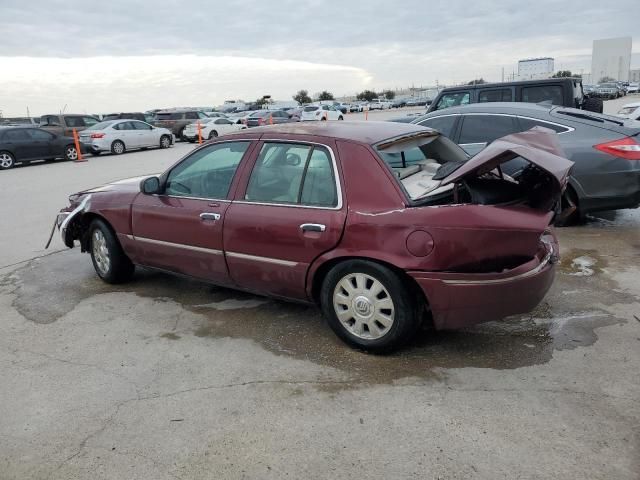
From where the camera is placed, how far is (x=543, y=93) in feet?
32.4

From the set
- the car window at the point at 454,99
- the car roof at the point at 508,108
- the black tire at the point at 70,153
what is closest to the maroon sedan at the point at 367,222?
Answer: the car roof at the point at 508,108

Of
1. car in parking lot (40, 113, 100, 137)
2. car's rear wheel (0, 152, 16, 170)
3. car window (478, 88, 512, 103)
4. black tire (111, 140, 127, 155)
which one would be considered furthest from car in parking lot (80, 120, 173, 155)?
car window (478, 88, 512, 103)

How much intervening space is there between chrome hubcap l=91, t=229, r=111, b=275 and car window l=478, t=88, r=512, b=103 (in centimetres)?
760

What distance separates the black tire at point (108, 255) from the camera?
17.3ft

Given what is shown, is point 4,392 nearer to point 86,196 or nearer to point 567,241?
point 86,196

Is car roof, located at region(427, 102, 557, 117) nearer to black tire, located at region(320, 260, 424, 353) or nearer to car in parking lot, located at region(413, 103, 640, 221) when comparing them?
car in parking lot, located at region(413, 103, 640, 221)

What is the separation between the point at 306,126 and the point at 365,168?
2.98 feet

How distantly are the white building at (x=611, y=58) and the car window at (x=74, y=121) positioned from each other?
426ft

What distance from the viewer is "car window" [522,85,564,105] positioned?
32.2 feet

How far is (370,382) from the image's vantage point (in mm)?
3383

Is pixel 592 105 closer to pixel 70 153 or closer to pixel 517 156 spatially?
pixel 517 156

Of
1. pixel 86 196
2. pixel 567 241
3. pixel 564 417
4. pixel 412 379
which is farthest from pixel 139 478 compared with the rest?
pixel 567 241

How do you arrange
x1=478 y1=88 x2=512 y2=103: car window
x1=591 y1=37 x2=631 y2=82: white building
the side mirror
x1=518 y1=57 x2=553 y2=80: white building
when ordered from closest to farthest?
the side mirror, x1=478 y1=88 x2=512 y2=103: car window, x1=518 y1=57 x2=553 y2=80: white building, x1=591 y1=37 x2=631 y2=82: white building

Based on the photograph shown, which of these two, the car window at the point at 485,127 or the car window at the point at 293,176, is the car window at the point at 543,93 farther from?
the car window at the point at 293,176
